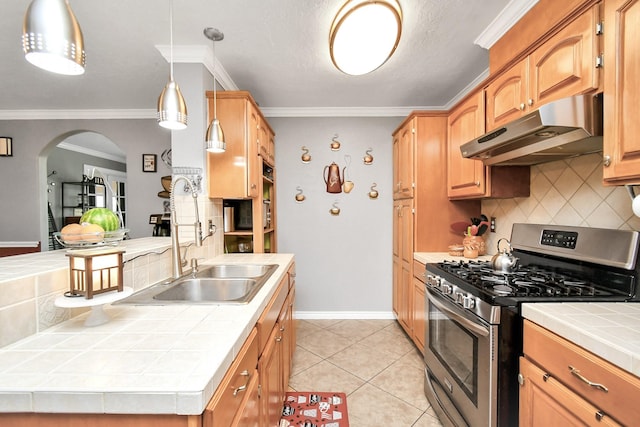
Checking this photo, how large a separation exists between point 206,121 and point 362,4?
148 centimetres

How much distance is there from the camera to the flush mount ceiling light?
1252 mm

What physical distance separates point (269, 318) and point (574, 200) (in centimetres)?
187

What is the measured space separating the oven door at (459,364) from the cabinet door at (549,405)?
0.11 m

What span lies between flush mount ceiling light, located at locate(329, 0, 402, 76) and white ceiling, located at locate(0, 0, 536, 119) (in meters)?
0.40

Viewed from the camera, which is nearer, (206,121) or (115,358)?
(115,358)

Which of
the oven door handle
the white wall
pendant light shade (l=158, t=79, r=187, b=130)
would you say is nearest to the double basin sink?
pendant light shade (l=158, t=79, r=187, b=130)

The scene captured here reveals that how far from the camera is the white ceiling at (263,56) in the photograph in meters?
1.67

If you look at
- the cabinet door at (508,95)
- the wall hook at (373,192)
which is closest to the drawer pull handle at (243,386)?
the cabinet door at (508,95)

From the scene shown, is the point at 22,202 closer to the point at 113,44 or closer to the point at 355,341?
the point at 113,44

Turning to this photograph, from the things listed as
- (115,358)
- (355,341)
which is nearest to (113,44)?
(115,358)

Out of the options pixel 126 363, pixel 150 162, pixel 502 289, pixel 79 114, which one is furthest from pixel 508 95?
pixel 79 114

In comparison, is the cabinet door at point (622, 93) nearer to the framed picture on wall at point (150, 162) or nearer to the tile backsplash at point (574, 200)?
the tile backsplash at point (574, 200)

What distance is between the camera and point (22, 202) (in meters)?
3.47

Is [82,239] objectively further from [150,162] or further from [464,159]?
[150,162]
